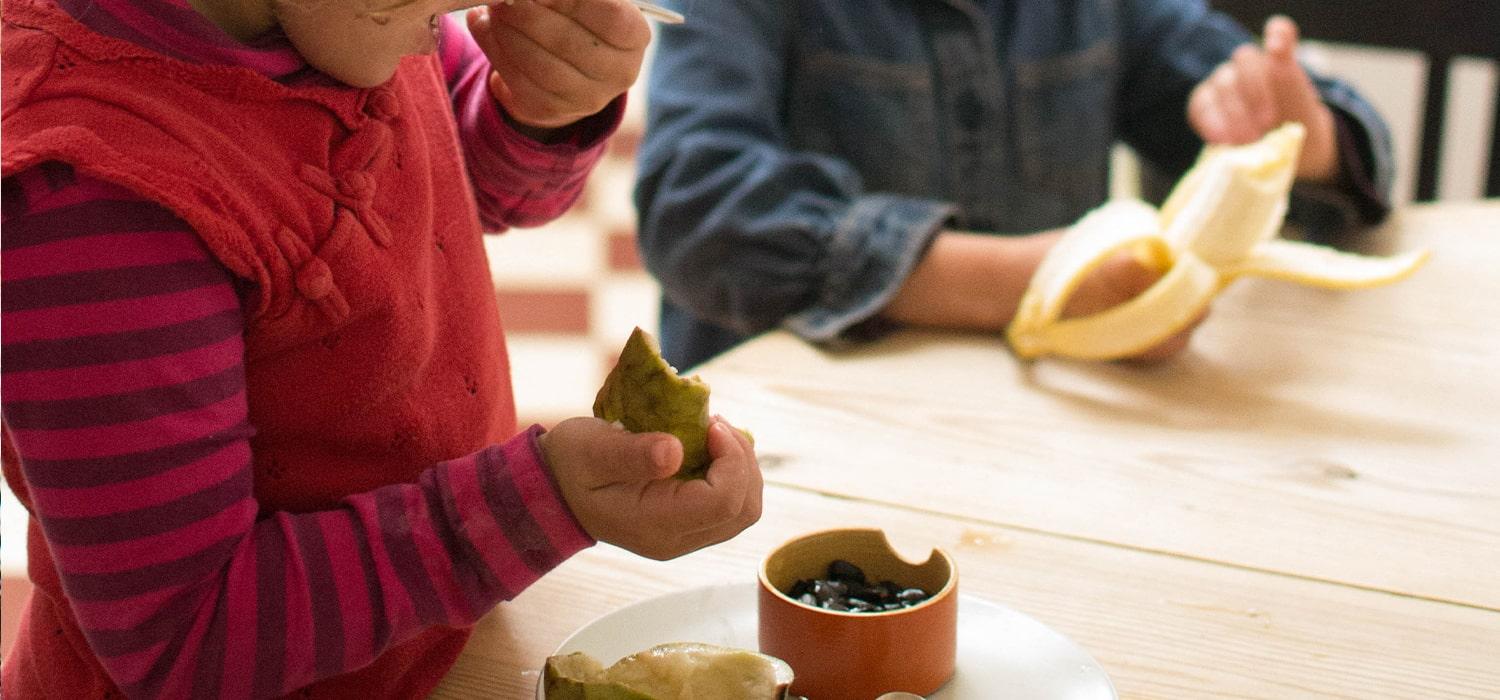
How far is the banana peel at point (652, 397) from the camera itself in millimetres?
476

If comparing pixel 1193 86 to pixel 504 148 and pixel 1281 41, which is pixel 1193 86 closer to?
pixel 1281 41

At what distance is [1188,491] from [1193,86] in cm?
59

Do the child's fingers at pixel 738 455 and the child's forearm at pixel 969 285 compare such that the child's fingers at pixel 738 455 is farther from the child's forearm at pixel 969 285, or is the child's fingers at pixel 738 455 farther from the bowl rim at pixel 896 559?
the child's forearm at pixel 969 285

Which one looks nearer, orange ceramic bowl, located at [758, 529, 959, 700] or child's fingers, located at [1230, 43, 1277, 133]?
orange ceramic bowl, located at [758, 529, 959, 700]

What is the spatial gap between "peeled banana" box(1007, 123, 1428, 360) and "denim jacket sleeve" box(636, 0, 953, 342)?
0.35ft

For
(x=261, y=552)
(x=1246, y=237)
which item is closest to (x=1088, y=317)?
(x=1246, y=237)

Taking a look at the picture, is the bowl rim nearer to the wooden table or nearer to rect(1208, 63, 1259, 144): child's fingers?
the wooden table

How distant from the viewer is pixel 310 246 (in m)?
0.48

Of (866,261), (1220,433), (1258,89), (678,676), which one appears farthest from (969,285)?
(678,676)

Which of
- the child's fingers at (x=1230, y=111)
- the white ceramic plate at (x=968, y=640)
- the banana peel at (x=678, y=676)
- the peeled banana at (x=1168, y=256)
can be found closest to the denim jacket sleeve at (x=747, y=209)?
the peeled banana at (x=1168, y=256)

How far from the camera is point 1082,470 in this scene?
2.63 ft

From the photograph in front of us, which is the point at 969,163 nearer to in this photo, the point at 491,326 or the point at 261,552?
the point at 491,326

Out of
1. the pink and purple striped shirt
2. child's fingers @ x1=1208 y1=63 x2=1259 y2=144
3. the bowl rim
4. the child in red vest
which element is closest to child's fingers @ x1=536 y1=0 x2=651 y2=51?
the child in red vest

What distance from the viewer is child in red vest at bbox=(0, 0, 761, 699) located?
43 centimetres
